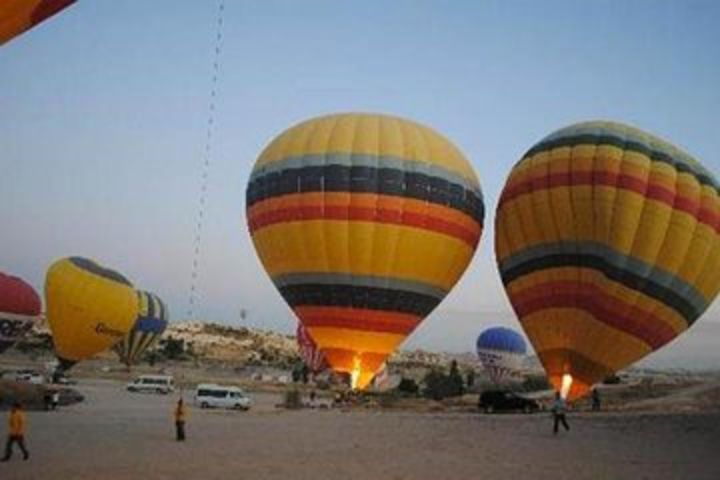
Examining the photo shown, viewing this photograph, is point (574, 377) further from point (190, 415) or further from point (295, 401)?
point (295, 401)

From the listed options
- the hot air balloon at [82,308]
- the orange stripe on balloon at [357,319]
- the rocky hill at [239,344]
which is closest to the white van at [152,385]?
the hot air balloon at [82,308]

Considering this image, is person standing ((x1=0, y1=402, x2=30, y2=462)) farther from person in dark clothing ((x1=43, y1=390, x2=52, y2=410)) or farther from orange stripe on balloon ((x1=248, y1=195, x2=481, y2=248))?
person in dark clothing ((x1=43, y1=390, x2=52, y2=410))

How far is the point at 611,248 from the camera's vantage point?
24156 millimetres

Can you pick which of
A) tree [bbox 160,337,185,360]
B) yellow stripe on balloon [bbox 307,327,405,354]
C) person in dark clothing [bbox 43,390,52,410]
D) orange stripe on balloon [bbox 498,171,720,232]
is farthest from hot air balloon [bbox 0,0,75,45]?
tree [bbox 160,337,185,360]

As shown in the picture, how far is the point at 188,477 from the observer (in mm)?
14773

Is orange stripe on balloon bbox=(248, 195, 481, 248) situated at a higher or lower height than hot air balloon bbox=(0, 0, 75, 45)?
higher

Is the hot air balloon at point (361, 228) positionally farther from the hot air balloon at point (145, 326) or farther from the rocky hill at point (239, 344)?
the rocky hill at point (239, 344)

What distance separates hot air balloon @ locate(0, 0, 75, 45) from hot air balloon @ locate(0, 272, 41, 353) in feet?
108

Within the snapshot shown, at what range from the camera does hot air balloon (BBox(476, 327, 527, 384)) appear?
2165 inches

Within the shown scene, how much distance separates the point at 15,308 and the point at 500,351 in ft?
96.1

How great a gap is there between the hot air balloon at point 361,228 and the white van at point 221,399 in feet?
39.0

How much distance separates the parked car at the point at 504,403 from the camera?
34.8 meters

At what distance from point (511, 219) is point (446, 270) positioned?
2.59 meters

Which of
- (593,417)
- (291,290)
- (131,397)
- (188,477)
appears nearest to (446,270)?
(291,290)
